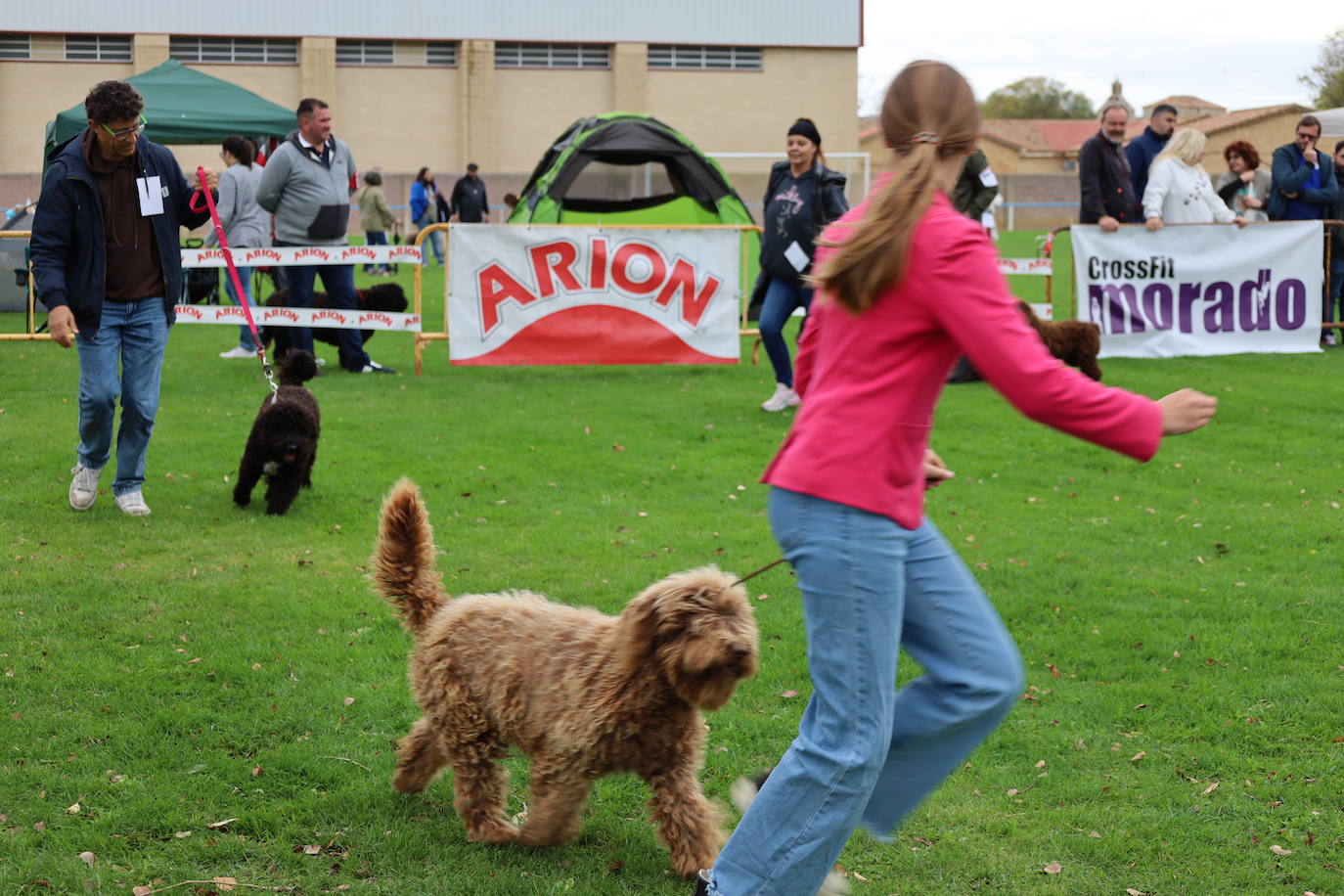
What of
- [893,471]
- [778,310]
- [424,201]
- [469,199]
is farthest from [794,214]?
[424,201]

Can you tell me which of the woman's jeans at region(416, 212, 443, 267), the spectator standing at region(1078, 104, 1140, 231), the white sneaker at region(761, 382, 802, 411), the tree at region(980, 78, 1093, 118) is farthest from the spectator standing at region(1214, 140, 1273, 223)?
the tree at region(980, 78, 1093, 118)

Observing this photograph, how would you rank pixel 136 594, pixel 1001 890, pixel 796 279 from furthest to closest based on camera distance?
pixel 796 279 → pixel 136 594 → pixel 1001 890

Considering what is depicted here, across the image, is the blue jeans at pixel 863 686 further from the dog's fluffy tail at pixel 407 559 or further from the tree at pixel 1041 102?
the tree at pixel 1041 102

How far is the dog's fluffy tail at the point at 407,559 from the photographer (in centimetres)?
381

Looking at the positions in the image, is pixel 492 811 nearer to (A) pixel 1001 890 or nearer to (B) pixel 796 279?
(A) pixel 1001 890

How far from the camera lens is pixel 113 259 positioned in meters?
6.66

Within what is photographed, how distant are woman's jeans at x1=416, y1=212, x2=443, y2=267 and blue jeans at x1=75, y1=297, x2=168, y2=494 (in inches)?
693

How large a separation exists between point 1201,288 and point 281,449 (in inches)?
386

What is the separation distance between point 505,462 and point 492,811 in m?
5.19

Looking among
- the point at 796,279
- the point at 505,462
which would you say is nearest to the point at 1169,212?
the point at 796,279

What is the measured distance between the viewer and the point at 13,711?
449 centimetres

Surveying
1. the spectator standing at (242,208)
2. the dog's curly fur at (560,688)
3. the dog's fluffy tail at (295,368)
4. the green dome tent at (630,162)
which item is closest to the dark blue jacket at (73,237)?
the dog's fluffy tail at (295,368)

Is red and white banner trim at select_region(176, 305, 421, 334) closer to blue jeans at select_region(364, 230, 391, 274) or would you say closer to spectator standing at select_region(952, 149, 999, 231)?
spectator standing at select_region(952, 149, 999, 231)

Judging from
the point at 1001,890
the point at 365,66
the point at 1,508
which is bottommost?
the point at 1001,890
